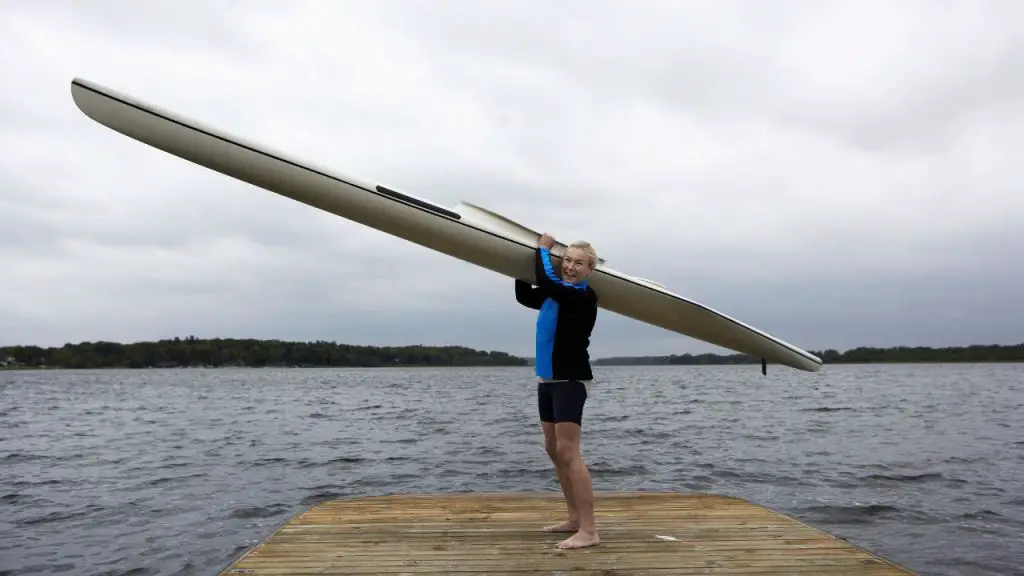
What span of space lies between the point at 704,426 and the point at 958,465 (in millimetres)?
8142

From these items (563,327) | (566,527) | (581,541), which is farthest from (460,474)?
(563,327)

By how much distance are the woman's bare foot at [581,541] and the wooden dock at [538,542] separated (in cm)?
5

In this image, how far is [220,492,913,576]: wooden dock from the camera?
14.1 ft

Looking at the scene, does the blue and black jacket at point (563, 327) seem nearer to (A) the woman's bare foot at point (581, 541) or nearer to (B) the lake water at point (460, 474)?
(A) the woman's bare foot at point (581, 541)

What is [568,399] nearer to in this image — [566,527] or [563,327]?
[563,327]

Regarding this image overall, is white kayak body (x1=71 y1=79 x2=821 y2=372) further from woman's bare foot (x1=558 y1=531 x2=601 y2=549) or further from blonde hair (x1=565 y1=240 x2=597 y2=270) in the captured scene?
woman's bare foot (x1=558 y1=531 x2=601 y2=549)

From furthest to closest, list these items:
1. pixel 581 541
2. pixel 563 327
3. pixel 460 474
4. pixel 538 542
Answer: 1. pixel 460 474
2. pixel 538 542
3. pixel 581 541
4. pixel 563 327

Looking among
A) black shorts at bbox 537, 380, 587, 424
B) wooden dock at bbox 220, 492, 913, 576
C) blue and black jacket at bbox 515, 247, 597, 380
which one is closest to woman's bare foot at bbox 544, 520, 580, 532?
wooden dock at bbox 220, 492, 913, 576

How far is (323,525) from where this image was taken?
17.8 feet

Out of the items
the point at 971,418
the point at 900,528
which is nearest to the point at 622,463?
the point at 900,528

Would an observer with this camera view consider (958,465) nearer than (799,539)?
No

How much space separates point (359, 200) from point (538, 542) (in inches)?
107

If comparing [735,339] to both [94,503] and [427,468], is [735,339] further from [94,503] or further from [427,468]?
[94,503]

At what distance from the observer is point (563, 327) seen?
4.55m
